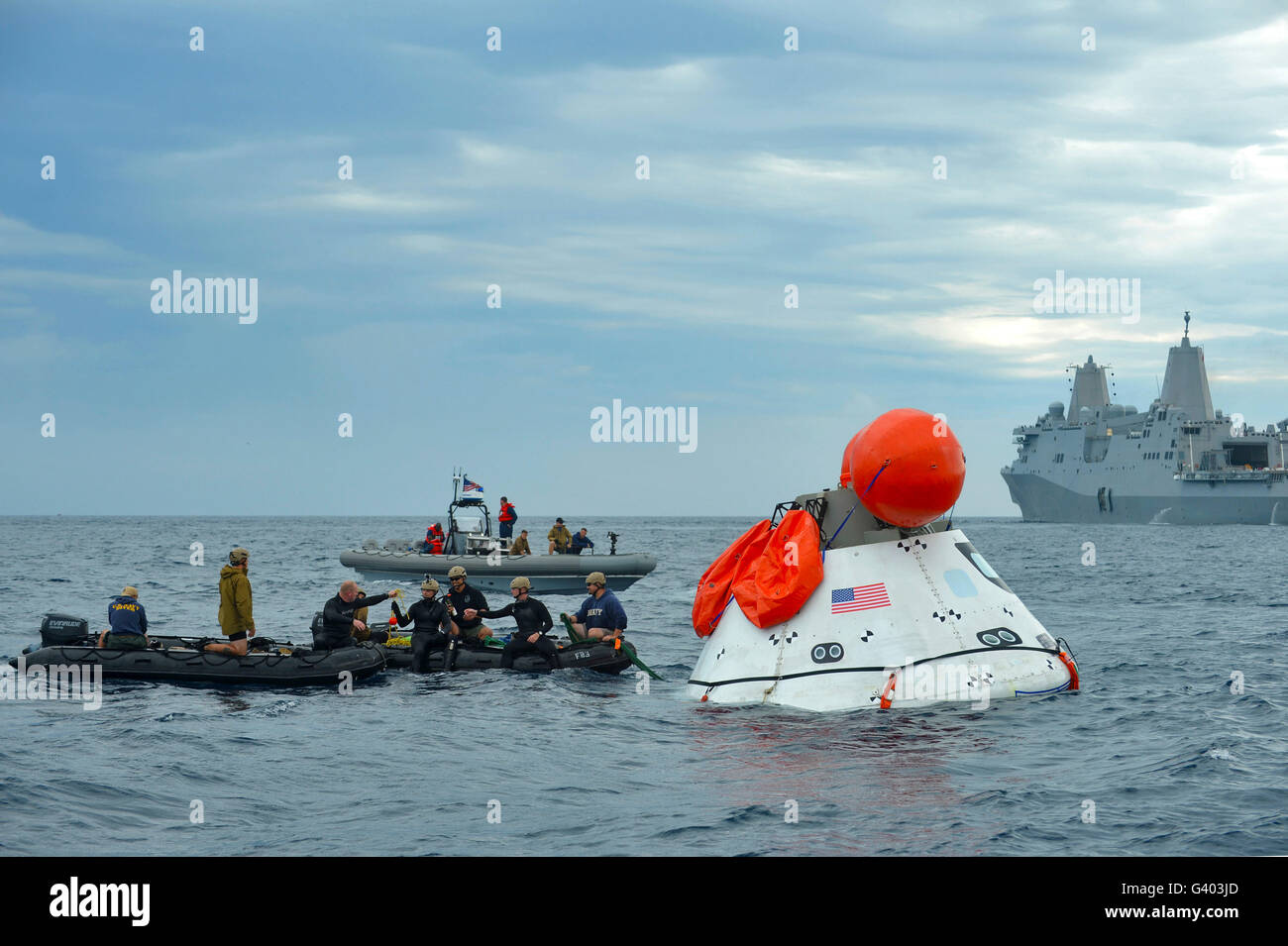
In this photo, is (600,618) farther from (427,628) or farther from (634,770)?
(634,770)

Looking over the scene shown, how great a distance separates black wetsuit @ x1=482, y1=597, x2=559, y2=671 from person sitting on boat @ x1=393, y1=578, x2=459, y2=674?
85cm

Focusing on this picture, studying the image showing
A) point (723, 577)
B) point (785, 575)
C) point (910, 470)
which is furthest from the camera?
point (723, 577)

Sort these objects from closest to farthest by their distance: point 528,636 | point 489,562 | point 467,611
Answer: point 528,636 → point 467,611 → point 489,562

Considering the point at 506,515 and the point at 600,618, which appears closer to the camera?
the point at 600,618

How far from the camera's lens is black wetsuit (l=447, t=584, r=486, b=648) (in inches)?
598

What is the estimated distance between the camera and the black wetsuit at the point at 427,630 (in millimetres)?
14789

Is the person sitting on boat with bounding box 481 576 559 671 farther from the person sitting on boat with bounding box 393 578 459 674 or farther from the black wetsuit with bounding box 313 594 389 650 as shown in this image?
the black wetsuit with bounding box 313 594 389 650

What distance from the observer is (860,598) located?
10531 mm

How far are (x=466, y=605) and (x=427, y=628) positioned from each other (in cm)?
74

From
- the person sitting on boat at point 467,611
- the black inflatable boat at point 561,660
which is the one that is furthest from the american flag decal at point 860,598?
the person sitting on boat at point 467,611

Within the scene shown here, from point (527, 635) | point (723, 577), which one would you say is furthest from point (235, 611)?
point (723, 577)
